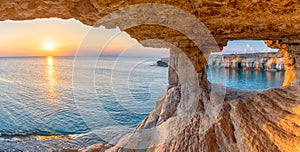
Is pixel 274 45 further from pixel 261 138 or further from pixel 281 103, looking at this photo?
pixel 261 138

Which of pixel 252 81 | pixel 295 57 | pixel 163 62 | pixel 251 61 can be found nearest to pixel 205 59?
pixel 295 57

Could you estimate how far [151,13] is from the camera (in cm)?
345

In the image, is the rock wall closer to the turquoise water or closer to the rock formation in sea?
the turquoise water

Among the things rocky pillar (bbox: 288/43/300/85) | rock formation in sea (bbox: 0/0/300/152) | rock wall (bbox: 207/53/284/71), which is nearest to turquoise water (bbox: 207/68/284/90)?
rock wall (bbox: 207/53/284/71)

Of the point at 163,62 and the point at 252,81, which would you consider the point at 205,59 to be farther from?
Answer: the point at 163,62

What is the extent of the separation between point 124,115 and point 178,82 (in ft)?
38.8

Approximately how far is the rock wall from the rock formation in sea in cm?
3662

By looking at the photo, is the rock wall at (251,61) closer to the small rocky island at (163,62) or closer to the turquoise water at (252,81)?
the turquoise water at (252,81)

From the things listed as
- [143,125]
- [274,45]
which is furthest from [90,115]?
[274,45]

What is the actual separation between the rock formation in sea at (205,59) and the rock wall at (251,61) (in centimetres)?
3662

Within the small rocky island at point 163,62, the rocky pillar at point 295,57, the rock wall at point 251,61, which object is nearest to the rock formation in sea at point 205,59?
the rocky pillar at point 295,57

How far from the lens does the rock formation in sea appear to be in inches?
120

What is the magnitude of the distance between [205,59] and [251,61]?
135ft

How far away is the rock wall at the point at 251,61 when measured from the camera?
127 ft
